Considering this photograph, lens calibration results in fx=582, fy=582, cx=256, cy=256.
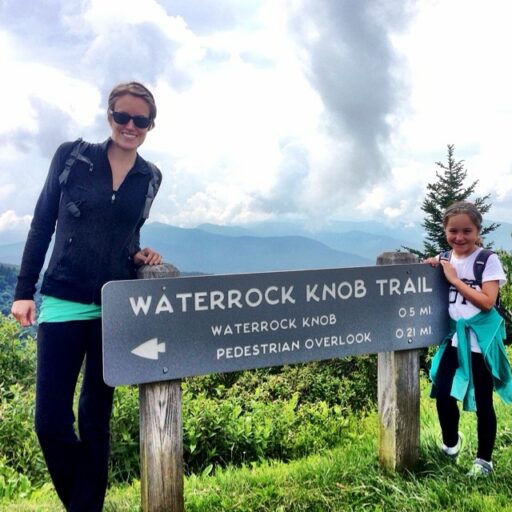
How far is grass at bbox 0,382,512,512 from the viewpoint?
3217 mm

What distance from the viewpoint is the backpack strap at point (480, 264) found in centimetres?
347

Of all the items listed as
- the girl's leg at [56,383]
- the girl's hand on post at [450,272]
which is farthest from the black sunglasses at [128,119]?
the girl's hand on post at [450,272]

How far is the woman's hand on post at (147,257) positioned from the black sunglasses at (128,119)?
0.63 metres

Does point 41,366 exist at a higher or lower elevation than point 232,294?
lower

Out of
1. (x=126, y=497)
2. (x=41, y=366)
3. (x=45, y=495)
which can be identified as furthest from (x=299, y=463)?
(x=41, y=366)

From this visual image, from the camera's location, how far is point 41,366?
9.11 feet

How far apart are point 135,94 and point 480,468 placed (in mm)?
2912

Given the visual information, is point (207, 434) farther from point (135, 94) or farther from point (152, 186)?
point (135, 94)

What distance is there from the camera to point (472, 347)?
349 cm

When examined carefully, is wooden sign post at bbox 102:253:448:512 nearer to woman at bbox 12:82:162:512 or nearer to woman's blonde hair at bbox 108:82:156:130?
woman at bbox 12:82:162:512

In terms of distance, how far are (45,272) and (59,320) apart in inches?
9.9

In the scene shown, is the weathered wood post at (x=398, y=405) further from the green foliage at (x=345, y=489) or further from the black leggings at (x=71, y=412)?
the black leggings at (x=71, y=412)

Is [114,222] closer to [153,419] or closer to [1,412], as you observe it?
[153,419]

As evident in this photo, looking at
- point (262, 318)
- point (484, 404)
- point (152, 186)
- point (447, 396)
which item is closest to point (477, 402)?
point (484, 404)
